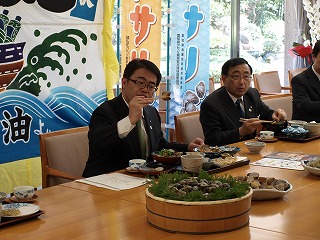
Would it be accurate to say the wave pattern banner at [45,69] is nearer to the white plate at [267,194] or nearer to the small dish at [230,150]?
the small dish at [230,150]

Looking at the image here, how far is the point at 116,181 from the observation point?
2.61 metres

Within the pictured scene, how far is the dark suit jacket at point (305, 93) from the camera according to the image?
15.2ft

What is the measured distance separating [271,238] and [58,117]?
2.96 meters

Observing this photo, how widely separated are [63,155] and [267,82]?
13.9 feet

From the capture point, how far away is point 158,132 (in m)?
3.38

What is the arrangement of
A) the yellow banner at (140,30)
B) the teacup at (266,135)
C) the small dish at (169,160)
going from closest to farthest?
the small dish at (169,160), the teacup at (266,135), the yellow banner at (140,30)

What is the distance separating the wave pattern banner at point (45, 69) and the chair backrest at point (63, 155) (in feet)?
3.55

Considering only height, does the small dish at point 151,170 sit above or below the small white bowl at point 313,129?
below

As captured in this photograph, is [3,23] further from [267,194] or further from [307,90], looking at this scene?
[267,194]

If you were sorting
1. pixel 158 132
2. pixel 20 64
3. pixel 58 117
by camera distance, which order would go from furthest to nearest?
pixel 58 117
pixel 20 64
pixel 158 132

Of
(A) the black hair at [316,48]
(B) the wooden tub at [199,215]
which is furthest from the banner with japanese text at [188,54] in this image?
(B) the wooden tub at [199,215]

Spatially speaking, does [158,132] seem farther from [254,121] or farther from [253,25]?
[253,25]

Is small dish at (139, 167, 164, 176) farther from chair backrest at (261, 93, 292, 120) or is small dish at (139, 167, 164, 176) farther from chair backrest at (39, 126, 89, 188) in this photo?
chair backrest at (261, 93, 292, 120)

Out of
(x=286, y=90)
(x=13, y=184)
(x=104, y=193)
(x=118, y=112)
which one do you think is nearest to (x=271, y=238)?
(x=104, y=193)
